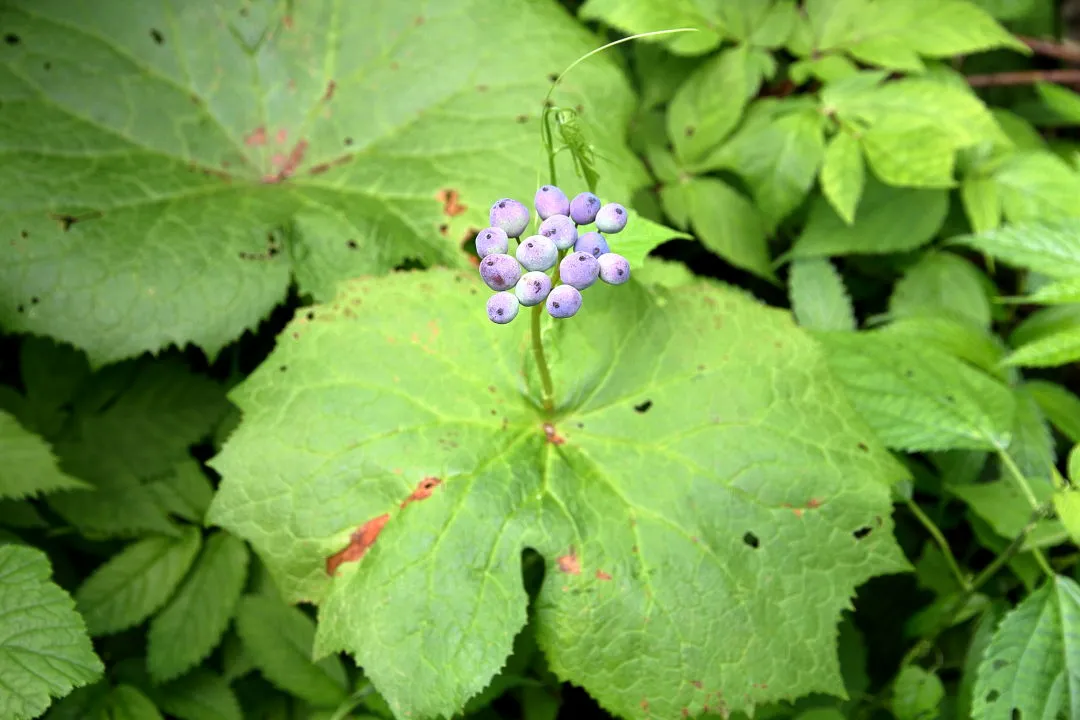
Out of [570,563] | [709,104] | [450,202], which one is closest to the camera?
[570,563]

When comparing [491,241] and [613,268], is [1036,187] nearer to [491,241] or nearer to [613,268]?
[613,268]

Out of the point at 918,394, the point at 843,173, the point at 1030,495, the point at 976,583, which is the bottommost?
the point at 976,583

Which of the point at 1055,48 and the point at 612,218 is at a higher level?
the point at 612,218

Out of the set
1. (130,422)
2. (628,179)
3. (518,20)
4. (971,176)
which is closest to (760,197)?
(628,179)

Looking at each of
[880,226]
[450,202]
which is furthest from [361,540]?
[880,226]

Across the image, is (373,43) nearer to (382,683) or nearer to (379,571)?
(379,571)

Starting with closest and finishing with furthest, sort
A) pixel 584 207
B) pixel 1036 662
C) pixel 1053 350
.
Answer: pixel 584 207 < pixel 1036 662 < pixel 1053 350

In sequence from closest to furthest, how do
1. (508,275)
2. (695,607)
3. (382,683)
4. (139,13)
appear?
(508,275), (382,683), (695,607), (139,13)

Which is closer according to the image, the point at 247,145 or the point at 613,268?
the point at 613,268
